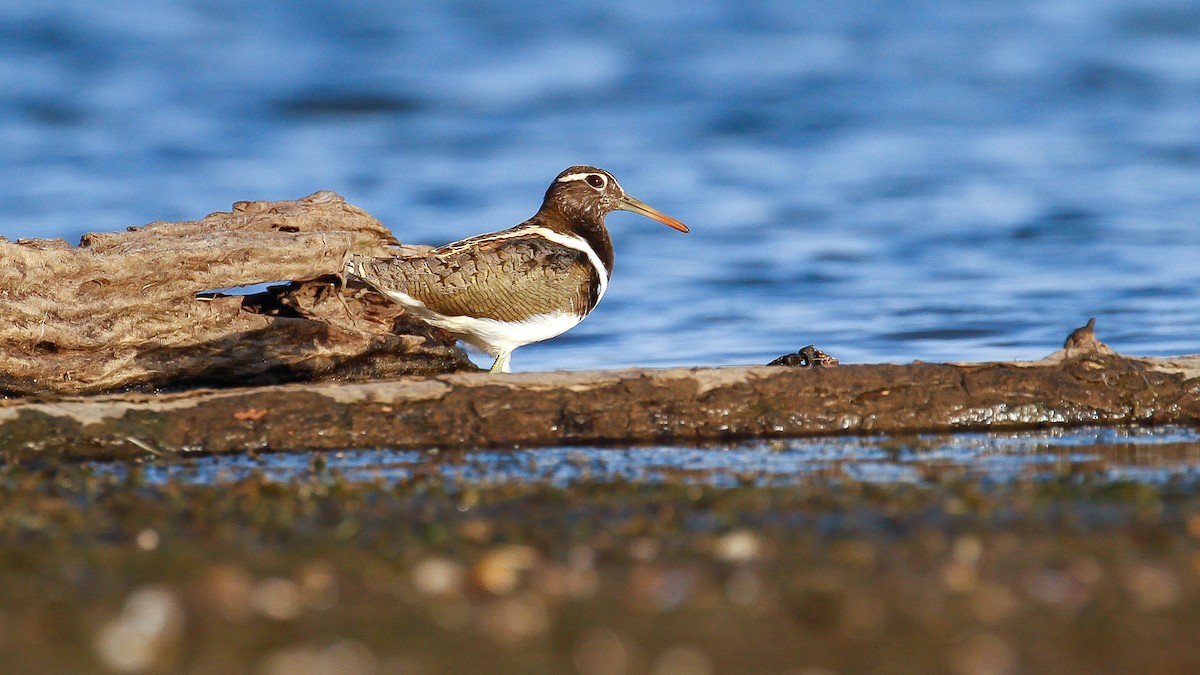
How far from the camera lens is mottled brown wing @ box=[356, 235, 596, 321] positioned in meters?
8.81

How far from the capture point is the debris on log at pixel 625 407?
6656 mm

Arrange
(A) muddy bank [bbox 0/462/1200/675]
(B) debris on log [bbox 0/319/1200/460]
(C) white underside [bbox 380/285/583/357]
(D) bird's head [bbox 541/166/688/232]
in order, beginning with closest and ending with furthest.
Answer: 1. (A) muddy bank [bbox 0/462/1200/675]
2. (B) debris on log [bbox 0/319/1200/460]
3. (C) white underside [bbox 380/285/583/357]
4. (D) bird's head [bbox 541/166/688/232]

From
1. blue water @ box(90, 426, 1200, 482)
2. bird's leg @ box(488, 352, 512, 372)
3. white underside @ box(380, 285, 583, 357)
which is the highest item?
white underside @ box(380, 285, 583, 357)

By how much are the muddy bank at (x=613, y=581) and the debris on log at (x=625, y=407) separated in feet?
3.82

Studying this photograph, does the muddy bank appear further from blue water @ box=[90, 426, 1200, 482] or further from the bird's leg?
the bird's leg

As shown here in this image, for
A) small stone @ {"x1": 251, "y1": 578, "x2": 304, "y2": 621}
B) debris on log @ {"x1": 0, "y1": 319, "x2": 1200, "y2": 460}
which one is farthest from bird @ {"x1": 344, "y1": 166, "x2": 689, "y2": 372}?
small stone @ {"x1": 251, "y1": 578, "x2": 304, "y2": 621}

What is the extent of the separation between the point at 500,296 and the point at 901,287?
6874mm

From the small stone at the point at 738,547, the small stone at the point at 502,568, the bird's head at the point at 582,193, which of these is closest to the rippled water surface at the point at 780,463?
the small stone at the point at 738,547

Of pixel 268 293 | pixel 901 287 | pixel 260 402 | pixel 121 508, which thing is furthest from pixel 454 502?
pixel 901 287

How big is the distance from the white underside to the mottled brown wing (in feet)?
0.16

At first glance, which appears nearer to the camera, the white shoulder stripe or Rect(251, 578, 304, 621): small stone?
Rect(251, 578, 304, 621): small stone

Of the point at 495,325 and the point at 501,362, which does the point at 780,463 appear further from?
the point at 501,362

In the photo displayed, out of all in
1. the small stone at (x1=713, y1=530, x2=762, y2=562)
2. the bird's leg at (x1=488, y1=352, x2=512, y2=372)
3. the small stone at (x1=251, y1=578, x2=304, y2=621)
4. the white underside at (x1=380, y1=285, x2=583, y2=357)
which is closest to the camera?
the small stone at (x1=251, y1=578, x2=304, y2=621)

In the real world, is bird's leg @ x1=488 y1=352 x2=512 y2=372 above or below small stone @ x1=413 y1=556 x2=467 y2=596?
above
